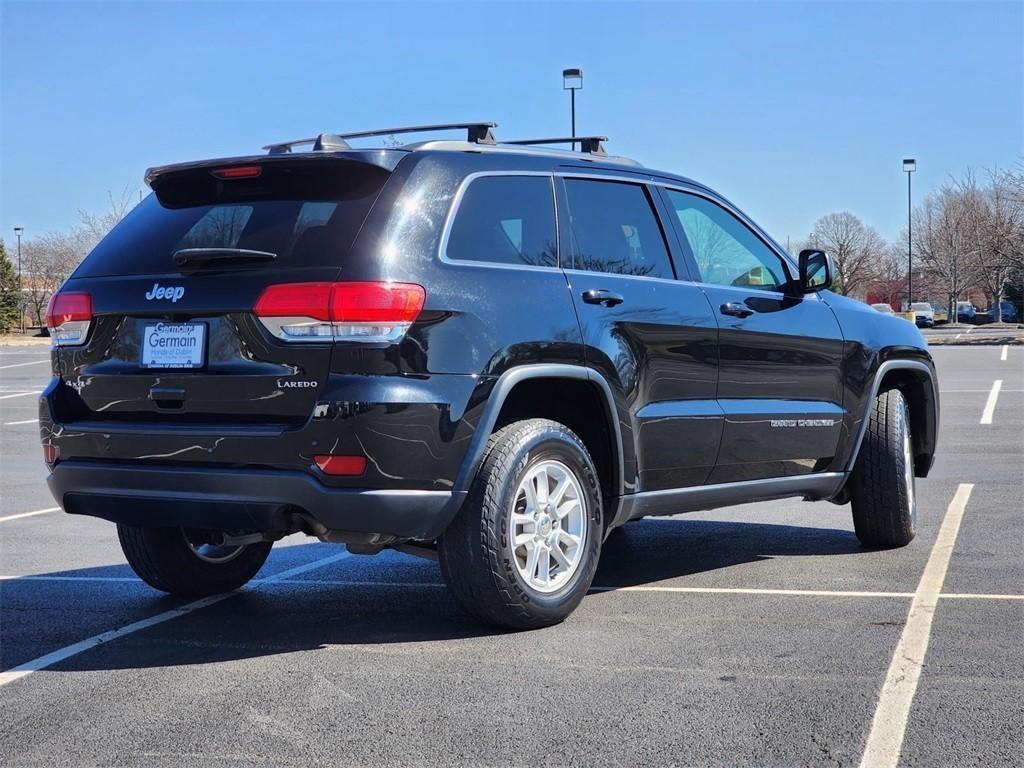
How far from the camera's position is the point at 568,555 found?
525 centimetres

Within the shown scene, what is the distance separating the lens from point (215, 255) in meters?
4.89

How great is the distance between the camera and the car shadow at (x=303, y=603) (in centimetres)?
498

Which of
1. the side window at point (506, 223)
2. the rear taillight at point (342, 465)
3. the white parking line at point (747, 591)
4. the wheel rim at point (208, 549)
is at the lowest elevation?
the white parking line at point (747, 591)

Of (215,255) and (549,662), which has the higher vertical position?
(215,255)

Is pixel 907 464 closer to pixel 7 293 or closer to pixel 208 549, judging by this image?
pixel 208 549

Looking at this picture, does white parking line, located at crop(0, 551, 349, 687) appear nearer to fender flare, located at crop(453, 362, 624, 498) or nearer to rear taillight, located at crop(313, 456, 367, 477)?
rear taillight, located at crop(313, 456, 367, 477)

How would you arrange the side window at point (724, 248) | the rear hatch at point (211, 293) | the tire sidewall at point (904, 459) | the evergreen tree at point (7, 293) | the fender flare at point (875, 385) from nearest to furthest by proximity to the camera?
the rear hatch at point (211, 293) < the side window at point (724, 248) < the fender flare at point (875, 385) < the tire sidewall at point (904, 459) < the evergreen tree at point (7, 293)

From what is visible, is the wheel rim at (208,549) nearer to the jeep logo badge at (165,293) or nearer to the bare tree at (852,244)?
the jeep logo badge at (165,293)

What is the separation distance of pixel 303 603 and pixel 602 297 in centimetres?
189

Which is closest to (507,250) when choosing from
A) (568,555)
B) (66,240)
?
(568,555)

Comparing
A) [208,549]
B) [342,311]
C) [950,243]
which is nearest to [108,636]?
[208,549]

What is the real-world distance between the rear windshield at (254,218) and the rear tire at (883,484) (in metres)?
3.33

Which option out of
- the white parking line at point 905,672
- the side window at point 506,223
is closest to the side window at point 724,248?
the side window at point 506,223

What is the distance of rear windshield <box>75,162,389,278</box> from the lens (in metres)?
4.82
